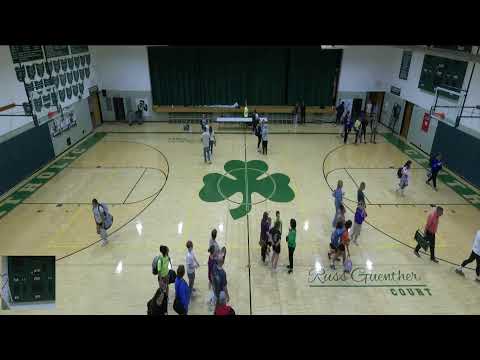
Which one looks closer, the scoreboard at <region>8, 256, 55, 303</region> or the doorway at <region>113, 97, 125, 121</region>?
the scoreboard at <region>8, 256, 55, 303</region>

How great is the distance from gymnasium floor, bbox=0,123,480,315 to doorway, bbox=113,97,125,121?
5311 mm

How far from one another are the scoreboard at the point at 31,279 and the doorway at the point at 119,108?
21665 millimetres

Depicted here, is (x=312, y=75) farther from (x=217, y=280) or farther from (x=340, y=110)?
(x=217, y=280)

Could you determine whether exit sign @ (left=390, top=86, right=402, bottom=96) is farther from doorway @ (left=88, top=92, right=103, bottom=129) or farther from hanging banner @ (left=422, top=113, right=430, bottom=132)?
doorway @ (left=88, top=92, right=103, bottom=129)

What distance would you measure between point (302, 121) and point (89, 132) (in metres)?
14.1

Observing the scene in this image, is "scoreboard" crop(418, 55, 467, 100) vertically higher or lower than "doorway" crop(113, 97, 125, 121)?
higher

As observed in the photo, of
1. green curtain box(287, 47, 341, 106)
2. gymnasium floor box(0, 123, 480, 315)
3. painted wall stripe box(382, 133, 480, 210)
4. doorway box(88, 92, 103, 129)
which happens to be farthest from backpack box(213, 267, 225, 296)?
green curtain box(287, 47, 341, 106)

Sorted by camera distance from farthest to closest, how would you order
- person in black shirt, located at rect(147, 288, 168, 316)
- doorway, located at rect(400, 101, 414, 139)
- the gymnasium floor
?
1. doorway, located at rect(400, 101, 414, 139)
2. the gymnasium floor
3. person in black shirt, located at rect(147, 288, 168, 316)

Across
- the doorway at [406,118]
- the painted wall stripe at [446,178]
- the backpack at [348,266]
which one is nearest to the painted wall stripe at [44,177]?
the backpack at [348,266]

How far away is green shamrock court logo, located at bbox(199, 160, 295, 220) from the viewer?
12.9m

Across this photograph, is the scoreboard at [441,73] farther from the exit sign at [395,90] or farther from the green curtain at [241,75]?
the green curtain at [241,75]

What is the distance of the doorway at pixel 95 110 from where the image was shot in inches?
843

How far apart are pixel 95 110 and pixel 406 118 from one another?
1978 centimetres

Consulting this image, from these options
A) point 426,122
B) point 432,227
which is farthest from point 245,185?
point 426,122
